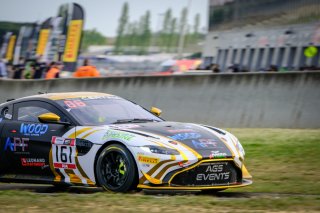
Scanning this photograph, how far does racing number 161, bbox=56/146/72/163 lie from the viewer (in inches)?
428

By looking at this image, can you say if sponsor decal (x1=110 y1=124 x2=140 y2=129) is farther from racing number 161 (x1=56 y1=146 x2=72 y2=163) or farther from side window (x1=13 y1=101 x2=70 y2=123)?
side window (x1=13 y1=101 x2=70 y2=123)

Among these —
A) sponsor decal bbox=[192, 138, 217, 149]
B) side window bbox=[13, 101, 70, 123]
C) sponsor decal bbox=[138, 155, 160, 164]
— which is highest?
side window bbox=[13, 101, 70, 123]

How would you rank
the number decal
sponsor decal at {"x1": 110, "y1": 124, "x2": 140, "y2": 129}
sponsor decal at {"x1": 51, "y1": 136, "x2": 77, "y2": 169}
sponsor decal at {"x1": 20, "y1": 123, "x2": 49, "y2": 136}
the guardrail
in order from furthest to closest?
the guardrail < the number decal < sponsor decal at {"x1": 20, "y1": 123, "x2": 49, "y2": 136} < sponsor decal at {"x1": 51, "y1": 136, "x2": 77, "y2": 169} < sponsor decal at {"x1": 110, "y1": 124, "x2": 140, "y2": 129}

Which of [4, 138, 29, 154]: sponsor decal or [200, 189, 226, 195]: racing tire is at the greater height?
[4, 138, 29, 154]: sponsor decal

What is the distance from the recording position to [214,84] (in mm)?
19641

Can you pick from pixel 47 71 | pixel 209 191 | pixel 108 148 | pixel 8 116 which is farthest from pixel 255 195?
pixel 47 71

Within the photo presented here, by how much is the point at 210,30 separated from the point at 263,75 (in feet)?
165

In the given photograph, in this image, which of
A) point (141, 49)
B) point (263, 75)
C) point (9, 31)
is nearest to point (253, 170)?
point (263, 75)

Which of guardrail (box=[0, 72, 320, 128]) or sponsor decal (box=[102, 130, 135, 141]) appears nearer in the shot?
sponsor decal (box=[102, 130, 135, 141])

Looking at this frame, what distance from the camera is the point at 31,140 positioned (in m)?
11.3

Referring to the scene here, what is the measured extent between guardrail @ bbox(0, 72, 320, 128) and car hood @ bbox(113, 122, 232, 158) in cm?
734

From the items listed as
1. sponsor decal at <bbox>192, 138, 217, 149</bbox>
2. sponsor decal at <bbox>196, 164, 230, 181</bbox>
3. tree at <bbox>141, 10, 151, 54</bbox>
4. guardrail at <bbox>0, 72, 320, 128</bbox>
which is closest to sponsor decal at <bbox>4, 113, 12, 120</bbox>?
sponsor decal at <bbox>192, 138, 217, 149</bbox>

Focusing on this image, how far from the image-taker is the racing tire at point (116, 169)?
33.2ft

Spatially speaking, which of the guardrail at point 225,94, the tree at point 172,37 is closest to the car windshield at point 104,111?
the guardrail at point 225,94
